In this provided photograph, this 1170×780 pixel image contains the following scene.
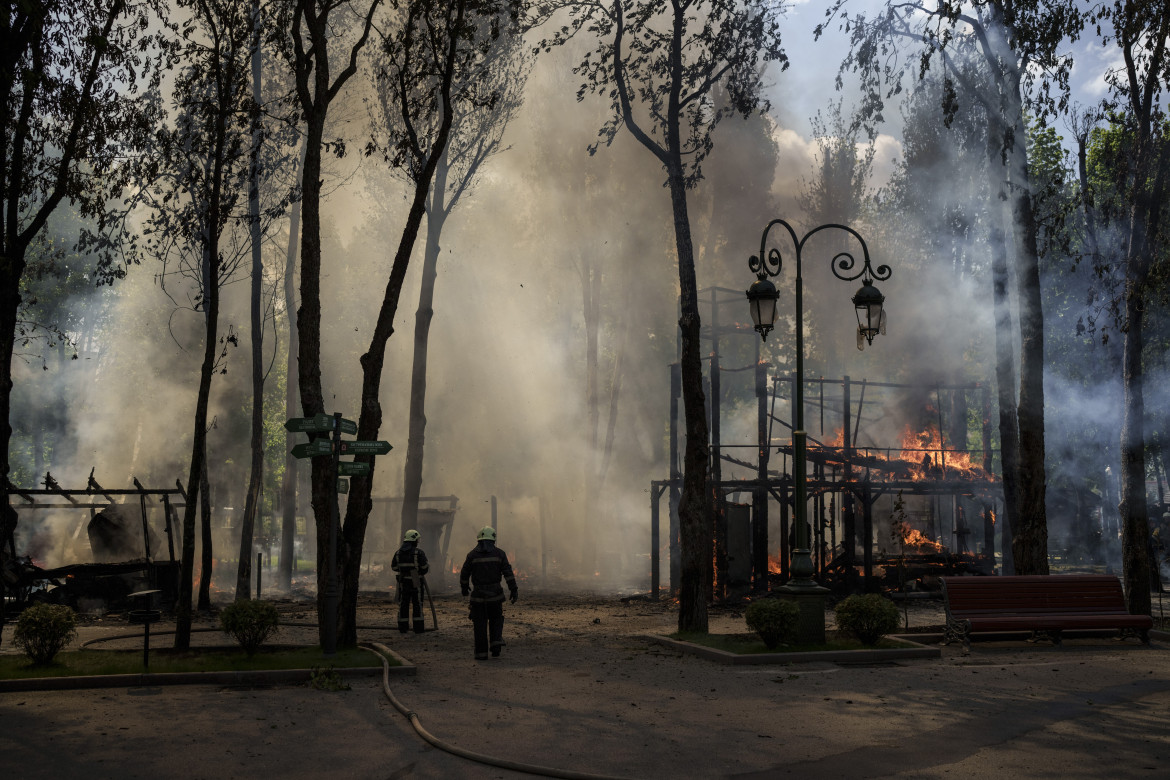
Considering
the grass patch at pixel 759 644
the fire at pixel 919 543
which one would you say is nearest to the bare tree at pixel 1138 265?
the grass patch at pixel 759 644

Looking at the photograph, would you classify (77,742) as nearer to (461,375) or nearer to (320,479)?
(320,479)

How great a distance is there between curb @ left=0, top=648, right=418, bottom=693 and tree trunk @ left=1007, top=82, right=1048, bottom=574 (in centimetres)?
961

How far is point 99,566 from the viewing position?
18312mm

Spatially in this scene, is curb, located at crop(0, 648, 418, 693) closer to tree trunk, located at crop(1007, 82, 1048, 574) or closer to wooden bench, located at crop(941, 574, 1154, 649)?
wooden bench, located at crop(941, 574, 1154, 649)

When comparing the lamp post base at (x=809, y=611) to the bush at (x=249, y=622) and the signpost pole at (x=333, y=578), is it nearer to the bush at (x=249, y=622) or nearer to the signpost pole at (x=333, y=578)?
the signpost pole at (x=333, y=578)

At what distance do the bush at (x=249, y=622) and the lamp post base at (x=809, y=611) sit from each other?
6.27 metres

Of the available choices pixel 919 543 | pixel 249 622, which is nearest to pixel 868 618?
pixel 249 622

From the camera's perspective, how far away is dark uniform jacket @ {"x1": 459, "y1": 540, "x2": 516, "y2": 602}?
476 inches

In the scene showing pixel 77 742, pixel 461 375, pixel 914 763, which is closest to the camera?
pixel 914 763

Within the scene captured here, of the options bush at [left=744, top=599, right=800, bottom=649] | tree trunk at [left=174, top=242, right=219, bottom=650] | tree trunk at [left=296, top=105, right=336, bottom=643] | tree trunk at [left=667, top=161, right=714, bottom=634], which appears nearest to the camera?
bush at [left=744, top=599, right=800, bottom=649]

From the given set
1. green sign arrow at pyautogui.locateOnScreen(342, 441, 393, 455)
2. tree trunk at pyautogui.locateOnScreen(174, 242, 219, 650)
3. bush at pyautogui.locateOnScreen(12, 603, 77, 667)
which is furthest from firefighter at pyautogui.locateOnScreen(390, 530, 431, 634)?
bush at pyautogui.locateOnScreen(12, 603, 77, 667)

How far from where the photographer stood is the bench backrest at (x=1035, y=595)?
1252 cm

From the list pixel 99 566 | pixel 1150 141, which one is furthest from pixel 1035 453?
pixel 99 566

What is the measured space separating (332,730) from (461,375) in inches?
1604
